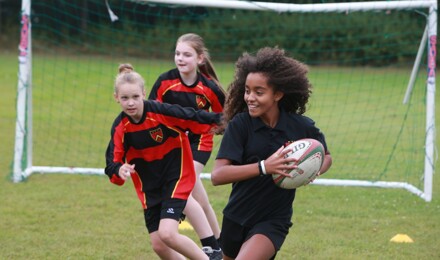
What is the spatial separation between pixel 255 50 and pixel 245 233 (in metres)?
9.77

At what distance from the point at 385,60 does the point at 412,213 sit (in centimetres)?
1009

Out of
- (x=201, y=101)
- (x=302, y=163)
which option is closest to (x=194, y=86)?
(x=201, y=101)

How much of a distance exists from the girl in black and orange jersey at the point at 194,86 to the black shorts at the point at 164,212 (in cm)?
108

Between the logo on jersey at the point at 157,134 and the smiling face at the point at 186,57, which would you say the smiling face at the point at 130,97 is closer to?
the logo on jersey at the point at 157,134

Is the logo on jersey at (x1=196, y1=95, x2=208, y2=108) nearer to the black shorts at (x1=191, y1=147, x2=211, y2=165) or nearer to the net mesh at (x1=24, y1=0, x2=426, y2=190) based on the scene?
the black shorts at (x1=191, y1=147, x2=211, y2=165)

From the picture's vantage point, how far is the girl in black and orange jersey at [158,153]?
5.09m

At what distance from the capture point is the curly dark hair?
4.44 m

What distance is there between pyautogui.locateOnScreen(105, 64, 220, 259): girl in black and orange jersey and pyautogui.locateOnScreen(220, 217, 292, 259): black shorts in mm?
587

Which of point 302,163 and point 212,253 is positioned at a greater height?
point 302,163

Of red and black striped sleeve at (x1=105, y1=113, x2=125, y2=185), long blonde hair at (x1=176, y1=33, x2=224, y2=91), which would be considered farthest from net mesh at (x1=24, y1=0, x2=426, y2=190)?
red and black striped sleeve at (x1=105, y1=113, x2=125, y2=185)

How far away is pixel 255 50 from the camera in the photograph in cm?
1405

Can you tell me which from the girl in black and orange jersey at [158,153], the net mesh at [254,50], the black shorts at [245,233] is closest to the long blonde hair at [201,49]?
the girl in black and orange jersey at [158,153]

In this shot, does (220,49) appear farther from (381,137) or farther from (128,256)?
(128,256)

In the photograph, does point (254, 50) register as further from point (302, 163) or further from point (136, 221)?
point (302, 163)
